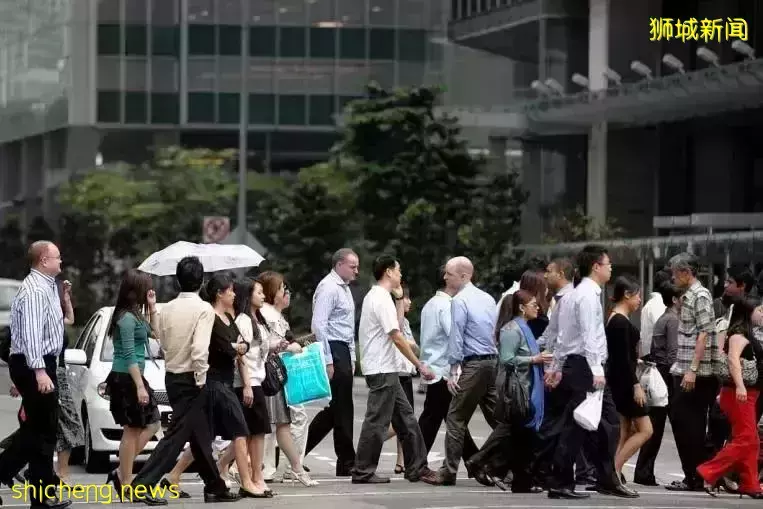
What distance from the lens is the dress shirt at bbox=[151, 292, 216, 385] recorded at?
528 inches

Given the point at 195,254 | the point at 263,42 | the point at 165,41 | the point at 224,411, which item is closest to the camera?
the point at 224,411

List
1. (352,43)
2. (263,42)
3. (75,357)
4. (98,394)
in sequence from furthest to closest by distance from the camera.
Answer: (352,43), (263,42), (98,394), (75,357)

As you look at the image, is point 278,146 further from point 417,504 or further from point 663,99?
point 417,504

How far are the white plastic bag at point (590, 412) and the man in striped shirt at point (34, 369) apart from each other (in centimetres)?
402

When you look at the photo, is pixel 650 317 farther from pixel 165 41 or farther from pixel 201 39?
pixel 165 41

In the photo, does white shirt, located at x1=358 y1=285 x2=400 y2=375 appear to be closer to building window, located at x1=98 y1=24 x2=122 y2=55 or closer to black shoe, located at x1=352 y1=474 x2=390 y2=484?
black shoe, located at x1=352 y1=474 x2=390 y2=484

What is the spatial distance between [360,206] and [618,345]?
104 ft

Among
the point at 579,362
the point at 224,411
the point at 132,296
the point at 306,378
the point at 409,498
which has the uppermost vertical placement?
the point at 132,296

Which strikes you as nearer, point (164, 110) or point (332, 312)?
point (332, 312)

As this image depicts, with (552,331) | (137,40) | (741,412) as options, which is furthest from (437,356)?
(137,40)

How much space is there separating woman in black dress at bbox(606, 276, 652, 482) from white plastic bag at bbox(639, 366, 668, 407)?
1.29 feet

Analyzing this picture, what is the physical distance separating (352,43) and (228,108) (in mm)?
5706

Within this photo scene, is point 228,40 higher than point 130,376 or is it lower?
higher

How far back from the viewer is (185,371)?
1348 centimetres
